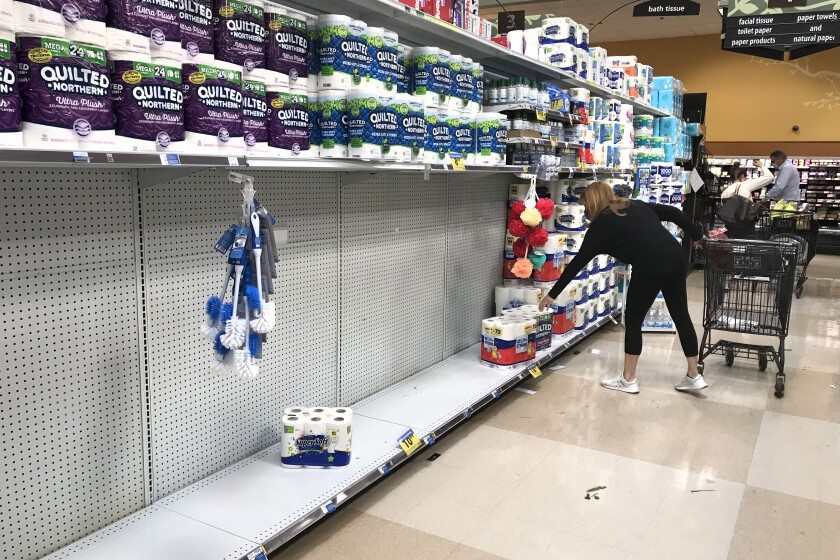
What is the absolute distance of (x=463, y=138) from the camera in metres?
3.84

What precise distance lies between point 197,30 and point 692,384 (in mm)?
4089

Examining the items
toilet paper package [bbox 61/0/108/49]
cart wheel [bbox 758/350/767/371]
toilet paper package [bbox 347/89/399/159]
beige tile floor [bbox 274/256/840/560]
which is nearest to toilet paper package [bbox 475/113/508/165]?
toilet paper package [bbox 347/89/399/159]

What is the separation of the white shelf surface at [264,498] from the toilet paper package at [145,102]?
4.49ft

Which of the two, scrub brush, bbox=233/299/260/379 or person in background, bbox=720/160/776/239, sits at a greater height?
person in background, bbox=720/160/776/239

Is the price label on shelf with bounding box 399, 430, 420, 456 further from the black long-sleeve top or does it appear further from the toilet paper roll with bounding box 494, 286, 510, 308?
the toilet paper roll with bounding box 494, 286, 510, 308

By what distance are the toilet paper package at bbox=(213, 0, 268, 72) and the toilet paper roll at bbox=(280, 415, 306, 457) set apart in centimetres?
149

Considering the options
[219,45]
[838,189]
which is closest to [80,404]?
[219,45]

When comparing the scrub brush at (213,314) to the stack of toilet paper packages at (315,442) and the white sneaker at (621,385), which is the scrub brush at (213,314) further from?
the white sneaker at (621,385)

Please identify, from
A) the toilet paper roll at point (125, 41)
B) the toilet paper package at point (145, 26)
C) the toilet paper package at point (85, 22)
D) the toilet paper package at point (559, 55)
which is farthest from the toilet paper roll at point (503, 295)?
the toilet paper package at point (85, 22)

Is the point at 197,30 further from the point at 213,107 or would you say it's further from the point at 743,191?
the point at 743,191

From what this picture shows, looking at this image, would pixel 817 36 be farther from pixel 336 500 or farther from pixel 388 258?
pixel 336 500

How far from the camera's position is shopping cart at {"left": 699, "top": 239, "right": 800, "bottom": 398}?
4.95 meters

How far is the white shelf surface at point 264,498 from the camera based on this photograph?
239 cm

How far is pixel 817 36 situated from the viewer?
312 inches
